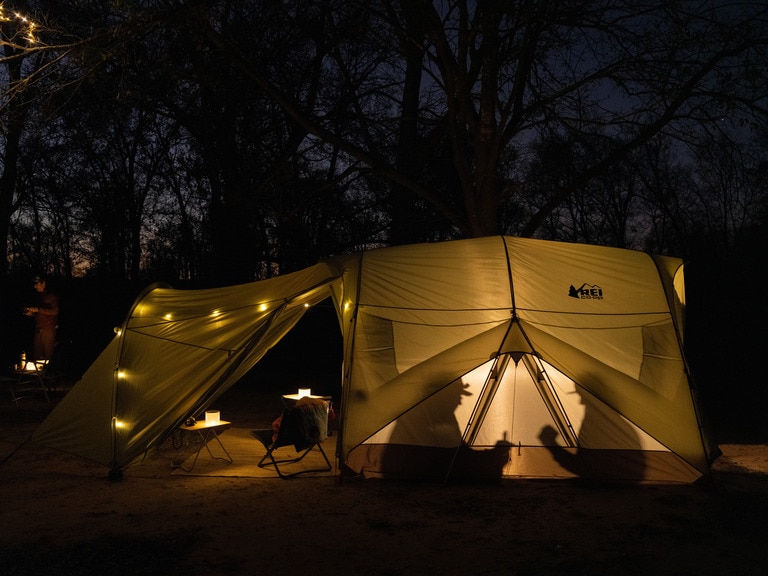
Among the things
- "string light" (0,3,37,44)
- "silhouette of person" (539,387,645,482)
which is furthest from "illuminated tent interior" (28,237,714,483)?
"string light" (0,3,37,44)

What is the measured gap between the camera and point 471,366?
6086 mm

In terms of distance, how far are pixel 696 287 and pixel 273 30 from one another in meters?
10.0

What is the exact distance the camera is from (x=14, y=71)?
42.5 ft

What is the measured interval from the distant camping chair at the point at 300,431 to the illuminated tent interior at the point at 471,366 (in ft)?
1.35

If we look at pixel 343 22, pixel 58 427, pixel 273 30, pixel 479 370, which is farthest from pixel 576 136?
pixel 58 427

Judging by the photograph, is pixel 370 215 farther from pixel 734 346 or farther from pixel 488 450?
pixel 488 450

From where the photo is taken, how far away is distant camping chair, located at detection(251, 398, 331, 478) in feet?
21.0

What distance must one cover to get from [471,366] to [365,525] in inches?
66.3

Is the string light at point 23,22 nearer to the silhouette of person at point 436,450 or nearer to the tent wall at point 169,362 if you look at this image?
the tent wall at point 169,362

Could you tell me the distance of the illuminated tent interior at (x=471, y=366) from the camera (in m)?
6.15

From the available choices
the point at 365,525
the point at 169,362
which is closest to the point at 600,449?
the point at 365,525

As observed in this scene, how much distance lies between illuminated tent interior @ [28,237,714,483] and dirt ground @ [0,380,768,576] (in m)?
0.32

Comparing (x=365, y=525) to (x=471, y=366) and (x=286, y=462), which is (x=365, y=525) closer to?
(x=471, y=366)

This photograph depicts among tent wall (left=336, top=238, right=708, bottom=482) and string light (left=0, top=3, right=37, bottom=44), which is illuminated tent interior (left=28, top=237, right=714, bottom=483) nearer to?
tent wall (left=336, top=238, right=708, bottom=482)
